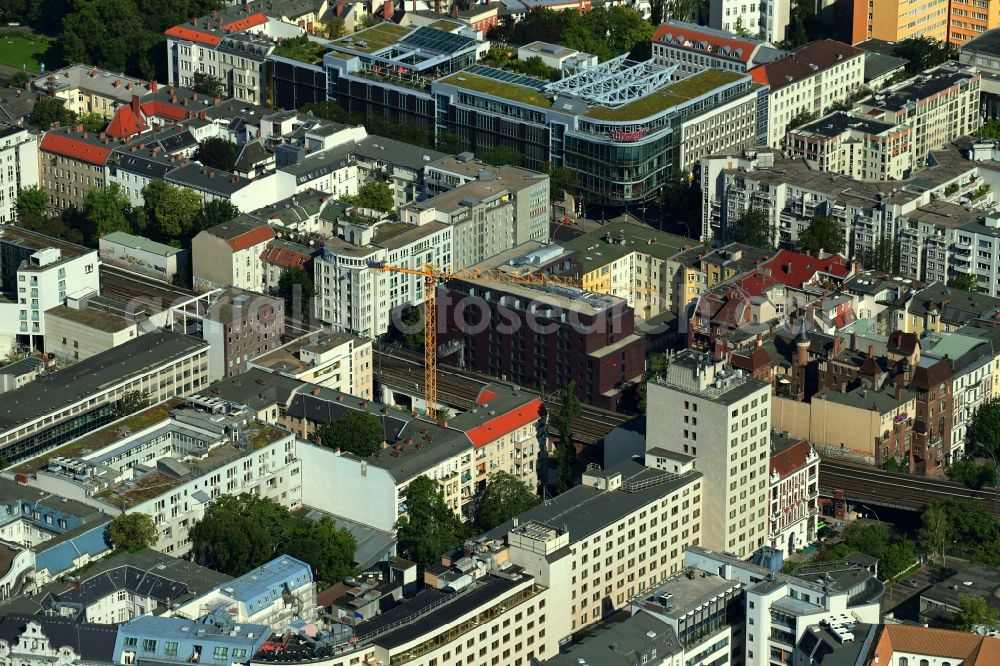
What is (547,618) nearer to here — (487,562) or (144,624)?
(487,562)

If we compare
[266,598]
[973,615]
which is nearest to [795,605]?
[973,615]

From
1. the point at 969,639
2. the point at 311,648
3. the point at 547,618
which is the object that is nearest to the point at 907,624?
the point at 969,639

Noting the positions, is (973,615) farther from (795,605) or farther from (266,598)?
(266,598)

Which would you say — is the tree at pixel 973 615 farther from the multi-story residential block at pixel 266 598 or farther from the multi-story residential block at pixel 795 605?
the multi-story residential block at pixel 266 598

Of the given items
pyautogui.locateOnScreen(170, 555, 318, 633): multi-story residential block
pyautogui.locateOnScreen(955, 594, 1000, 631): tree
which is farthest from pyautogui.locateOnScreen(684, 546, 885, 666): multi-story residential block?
pyautogui.locateOnScreen(170, 555, 318, 633): multi-story residential block

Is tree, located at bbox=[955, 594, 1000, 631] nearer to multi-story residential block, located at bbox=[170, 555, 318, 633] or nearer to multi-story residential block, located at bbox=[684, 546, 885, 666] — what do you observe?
multi-story residential block, located at bbox=[684, 546, 885, 666]
